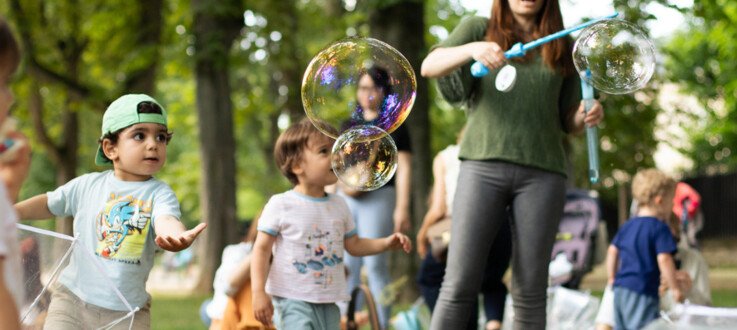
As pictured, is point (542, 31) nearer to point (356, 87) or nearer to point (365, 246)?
point (356, 87)

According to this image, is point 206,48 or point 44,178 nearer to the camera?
point 206,48

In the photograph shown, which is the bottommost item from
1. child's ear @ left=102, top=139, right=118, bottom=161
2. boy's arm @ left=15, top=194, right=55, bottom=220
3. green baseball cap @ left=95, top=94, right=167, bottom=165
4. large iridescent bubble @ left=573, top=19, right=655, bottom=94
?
boy's arm @ left=15, top=194, right=55, bottom=220

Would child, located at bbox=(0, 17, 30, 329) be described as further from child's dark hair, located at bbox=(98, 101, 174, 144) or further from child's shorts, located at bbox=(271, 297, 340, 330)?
child's shorts, located at bbox=(271, 297, 340, 330)

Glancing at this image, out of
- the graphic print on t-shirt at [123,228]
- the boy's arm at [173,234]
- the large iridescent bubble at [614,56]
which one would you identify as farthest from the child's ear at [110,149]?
the large iridescent bubble at [614,56]

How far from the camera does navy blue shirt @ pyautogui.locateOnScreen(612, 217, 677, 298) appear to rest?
265 inches

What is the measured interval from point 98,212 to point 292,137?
120 cm

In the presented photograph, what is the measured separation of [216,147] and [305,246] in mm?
10859

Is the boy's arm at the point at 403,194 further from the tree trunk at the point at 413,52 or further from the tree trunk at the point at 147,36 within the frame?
the tree trunk at the point at 147,36

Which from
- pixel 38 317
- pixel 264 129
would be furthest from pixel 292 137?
pixel 264 129

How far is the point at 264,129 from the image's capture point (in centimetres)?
2983

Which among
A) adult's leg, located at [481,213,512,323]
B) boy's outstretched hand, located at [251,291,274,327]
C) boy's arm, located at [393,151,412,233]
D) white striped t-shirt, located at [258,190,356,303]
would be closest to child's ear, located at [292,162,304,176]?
white striped t-shirt, located at [258,190,356,303]

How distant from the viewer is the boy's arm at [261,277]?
4820mm

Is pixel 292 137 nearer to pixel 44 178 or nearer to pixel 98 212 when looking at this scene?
pixel 98 212

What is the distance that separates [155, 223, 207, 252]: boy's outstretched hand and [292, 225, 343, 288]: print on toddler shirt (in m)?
1.24
